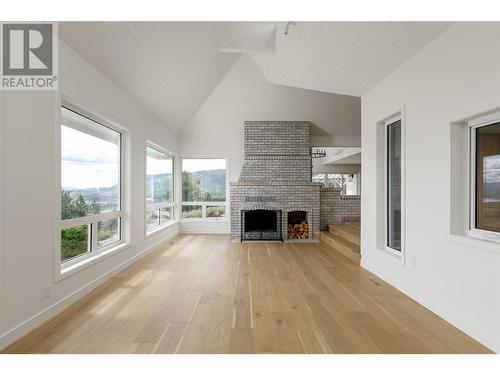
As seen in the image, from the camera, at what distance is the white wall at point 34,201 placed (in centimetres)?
218

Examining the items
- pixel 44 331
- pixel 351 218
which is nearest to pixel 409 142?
pixel 44 331

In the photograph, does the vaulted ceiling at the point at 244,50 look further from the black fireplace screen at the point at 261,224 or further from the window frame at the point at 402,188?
the black fireplace screen at the point at 261,224

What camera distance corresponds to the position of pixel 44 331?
235cm

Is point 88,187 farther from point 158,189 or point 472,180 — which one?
point 472,180

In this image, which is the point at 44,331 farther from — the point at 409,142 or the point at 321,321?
the point at 409,142

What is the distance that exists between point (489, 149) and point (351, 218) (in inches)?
209

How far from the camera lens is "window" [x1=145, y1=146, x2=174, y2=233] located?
5742 mm

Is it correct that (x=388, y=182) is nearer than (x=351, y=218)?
Yes

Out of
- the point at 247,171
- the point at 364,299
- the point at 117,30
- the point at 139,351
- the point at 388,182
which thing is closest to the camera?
the point at 139,351

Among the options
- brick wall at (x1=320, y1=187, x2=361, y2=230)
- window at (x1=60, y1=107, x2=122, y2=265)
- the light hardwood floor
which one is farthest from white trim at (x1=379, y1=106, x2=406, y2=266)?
window at (x1=60, y1=107, x2=122, y2=265)

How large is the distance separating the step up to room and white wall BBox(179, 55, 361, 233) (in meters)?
2.32

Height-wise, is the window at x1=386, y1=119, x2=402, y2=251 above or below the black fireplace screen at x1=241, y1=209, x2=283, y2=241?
above

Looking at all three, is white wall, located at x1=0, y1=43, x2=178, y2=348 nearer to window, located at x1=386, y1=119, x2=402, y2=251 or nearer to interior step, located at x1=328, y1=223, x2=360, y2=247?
window, located at x1=386, y1=119, x2=402, y2=251

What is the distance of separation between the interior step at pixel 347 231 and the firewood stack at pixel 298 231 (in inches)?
25.7
